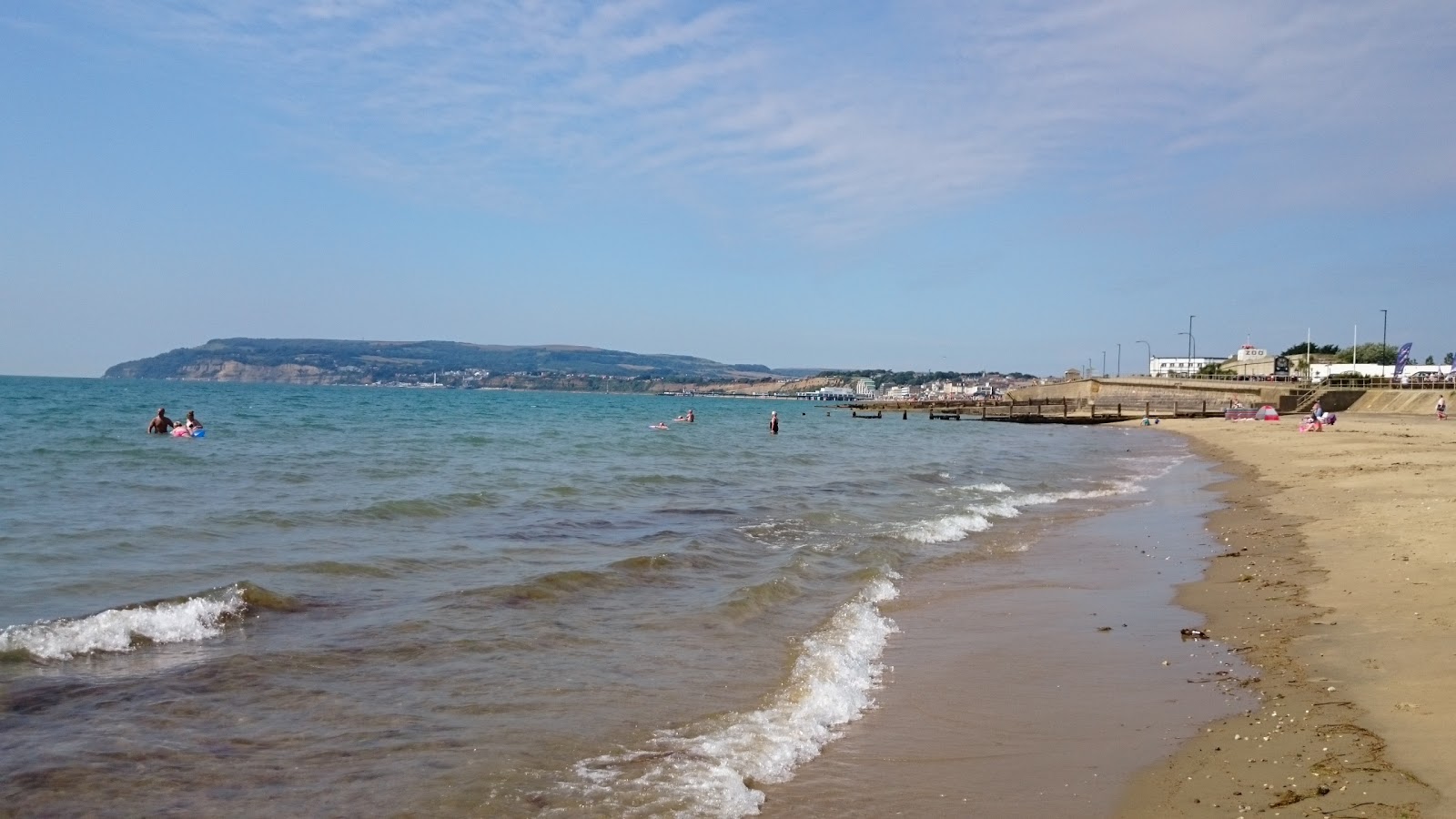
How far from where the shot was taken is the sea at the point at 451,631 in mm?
4980

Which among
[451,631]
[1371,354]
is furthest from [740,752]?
[1371,354]

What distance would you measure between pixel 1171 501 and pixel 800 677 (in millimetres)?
14367

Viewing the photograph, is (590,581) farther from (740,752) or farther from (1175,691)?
(1175,691)

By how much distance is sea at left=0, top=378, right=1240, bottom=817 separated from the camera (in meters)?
4.98

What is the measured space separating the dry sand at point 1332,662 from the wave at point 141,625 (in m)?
6.86

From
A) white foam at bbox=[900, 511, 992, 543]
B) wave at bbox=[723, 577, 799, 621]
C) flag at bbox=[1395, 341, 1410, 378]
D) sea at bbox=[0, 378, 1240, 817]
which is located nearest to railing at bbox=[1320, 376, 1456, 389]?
flag at bbox=[1395, 341, 1410, 378]

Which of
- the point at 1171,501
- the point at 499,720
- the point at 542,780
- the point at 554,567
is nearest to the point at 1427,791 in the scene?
the point at 542,780

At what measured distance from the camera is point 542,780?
4.95 m

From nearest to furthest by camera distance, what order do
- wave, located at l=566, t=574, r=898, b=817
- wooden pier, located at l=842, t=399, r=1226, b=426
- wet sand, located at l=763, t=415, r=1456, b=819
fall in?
wet sand, located at l=763, t=415, r=1456, b=819 → wave, located at l=566, t=574, r=898, b=817 → wooden pier, located at l=842, t=399, r=1226, b=426

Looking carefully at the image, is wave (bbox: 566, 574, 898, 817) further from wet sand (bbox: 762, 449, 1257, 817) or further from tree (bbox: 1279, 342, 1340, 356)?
tree (bbox: 1279, 342, 1340, 356)

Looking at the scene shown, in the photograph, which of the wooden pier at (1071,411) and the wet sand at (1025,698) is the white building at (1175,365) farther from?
the wet sand at (1025,698)

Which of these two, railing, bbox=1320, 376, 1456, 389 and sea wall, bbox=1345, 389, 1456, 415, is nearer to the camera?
sea wall, bbox=1345, 389, 1456, 415

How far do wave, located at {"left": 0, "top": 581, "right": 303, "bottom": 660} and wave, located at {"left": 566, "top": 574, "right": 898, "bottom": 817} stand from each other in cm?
427

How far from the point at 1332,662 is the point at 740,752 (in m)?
4.13
